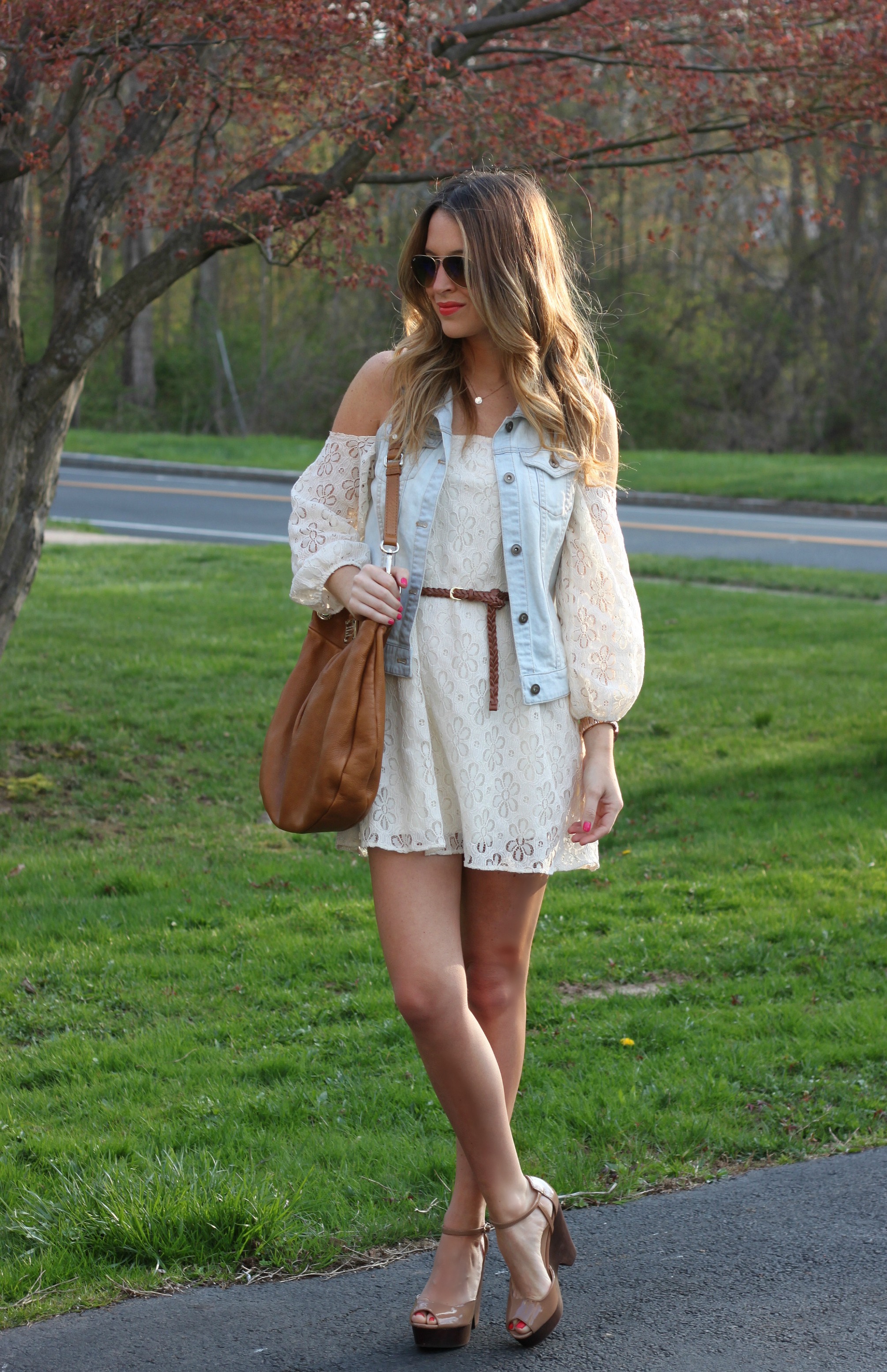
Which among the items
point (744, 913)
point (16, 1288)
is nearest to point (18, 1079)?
point (16, 1288)

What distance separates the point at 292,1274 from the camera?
116 inches

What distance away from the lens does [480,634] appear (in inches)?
104

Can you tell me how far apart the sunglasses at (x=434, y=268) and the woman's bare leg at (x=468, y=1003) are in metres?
1.05

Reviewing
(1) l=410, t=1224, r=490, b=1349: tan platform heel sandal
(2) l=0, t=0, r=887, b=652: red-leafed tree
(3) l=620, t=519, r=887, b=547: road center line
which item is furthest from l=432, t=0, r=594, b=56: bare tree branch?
(3) l=620, t=519, r=887, b=547: road center line

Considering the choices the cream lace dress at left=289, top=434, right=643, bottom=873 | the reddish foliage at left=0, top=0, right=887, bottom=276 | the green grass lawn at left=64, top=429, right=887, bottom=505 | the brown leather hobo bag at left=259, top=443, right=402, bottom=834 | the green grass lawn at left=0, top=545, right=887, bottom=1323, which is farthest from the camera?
the green grass lawn at left=64, top=429, right=887, bottom=505

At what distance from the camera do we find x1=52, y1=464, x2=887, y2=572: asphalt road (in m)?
14.7

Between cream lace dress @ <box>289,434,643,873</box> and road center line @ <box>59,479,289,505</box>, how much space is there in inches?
609

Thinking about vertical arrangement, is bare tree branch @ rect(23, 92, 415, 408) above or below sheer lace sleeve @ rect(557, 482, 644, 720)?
above

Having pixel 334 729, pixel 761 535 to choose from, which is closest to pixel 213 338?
pixel 761 535

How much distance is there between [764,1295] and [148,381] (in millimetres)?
26830

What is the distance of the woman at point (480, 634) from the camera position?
2619mm

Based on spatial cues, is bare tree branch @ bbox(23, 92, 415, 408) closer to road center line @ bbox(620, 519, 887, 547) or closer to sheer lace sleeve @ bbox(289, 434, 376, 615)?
sheer lace sleeve @ bbox(289, 434, 376, 615)

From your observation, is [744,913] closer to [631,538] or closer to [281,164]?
[281,164]

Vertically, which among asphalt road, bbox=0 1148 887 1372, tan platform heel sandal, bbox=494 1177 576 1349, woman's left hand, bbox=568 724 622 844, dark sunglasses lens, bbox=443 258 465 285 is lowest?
asphalt road, bbox=0 1148 887 1372
